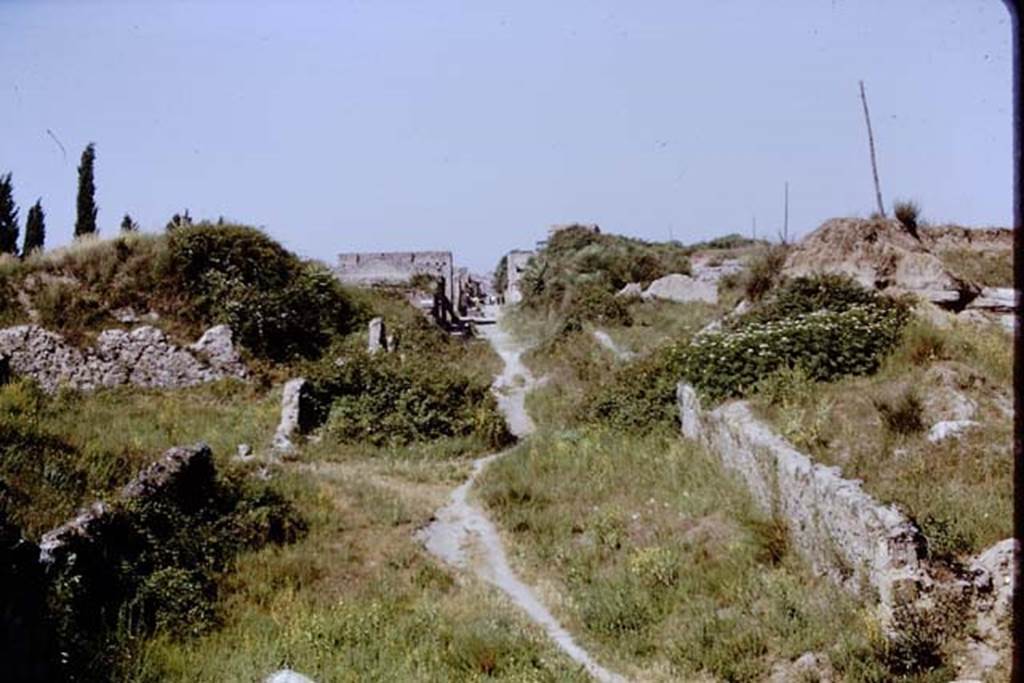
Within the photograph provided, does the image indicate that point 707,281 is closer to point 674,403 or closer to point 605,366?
point 605,366

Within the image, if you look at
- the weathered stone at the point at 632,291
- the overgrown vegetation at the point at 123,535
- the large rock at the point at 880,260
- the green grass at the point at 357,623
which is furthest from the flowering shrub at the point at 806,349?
the weathered stone at the point at 632,291

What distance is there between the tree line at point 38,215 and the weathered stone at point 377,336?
16.8 metres

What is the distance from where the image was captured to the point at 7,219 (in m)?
37.4

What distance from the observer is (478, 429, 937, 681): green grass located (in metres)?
5.98

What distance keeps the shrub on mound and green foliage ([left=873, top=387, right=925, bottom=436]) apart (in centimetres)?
746

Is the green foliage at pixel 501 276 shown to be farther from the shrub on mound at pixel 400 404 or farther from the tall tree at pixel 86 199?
the shrub on mound at pixel 400 404

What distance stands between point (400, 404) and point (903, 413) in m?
9.20

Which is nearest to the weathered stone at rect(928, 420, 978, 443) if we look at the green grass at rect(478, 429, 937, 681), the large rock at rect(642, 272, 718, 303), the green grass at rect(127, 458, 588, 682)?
the green grass at rect(478, 429, 937, 681)

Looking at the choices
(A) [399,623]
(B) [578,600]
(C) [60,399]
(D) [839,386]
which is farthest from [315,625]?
(C) [60,399]

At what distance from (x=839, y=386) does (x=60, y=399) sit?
15118 mm

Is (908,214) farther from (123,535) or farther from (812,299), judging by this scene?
(123,535)

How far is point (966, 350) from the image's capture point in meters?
10.9

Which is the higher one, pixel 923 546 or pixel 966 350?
pixel 966 350

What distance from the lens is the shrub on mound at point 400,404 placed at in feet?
47.7
